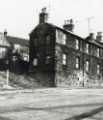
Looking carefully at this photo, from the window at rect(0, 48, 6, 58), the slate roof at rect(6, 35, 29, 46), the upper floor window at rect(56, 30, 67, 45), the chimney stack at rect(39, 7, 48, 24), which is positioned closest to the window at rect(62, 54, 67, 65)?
the upper floor window at rect(56, 30, 67, 45)

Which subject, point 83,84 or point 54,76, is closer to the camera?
point 54,76

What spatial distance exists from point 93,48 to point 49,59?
11.6 meters

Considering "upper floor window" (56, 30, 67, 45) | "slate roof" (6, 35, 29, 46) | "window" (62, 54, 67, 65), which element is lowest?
"window" (62, 54, 67, 65)

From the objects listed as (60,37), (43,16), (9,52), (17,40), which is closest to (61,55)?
(60,37)

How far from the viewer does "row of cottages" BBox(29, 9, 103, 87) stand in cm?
3956

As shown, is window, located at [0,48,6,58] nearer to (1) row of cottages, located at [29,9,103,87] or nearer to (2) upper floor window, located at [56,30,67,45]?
(1) row of cottages, located at [29,9,103,87]

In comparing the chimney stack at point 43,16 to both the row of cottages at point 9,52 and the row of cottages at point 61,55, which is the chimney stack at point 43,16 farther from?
the row of cottages at point 9,52

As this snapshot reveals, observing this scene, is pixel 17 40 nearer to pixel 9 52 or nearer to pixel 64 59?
pixel 9 52

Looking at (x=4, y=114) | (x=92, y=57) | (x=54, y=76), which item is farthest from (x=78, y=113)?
(x=92, y=57)

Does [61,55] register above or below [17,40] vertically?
below

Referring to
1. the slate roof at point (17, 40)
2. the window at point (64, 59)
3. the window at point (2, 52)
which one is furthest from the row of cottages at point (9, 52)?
the window at point (64, 59)

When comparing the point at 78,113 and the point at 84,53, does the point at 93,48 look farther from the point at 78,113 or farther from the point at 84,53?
the point at 78,113

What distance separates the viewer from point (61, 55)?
40406 mm

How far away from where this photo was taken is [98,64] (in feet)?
162
